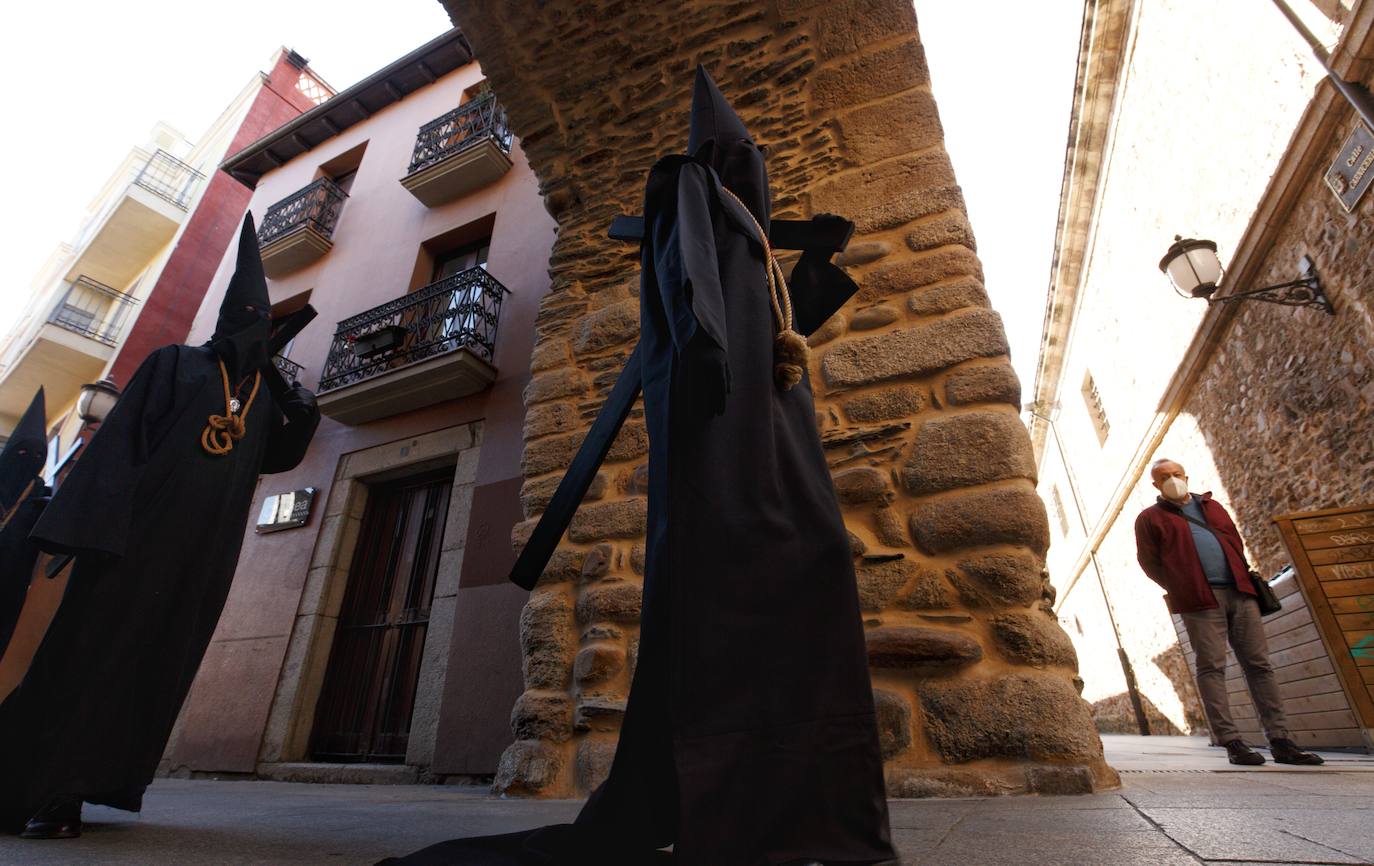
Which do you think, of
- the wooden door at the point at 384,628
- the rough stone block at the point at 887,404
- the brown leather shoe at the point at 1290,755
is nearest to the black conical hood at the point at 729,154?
the rough stone block at the point at 887,404

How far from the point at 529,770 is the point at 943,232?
2.63 metres

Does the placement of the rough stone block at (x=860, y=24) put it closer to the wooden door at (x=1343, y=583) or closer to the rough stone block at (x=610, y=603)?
the rough stone block at (x=610, y=603)

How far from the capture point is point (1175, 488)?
11.8 feet

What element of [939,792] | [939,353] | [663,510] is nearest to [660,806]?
[663,510]

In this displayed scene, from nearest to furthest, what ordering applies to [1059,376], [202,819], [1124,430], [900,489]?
[202,819] < [900,489] < [1124,430] < [1059,376]

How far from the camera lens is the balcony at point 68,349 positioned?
1106cm

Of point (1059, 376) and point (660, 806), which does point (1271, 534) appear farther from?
point (1059, 376)

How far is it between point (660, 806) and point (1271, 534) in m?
6.94

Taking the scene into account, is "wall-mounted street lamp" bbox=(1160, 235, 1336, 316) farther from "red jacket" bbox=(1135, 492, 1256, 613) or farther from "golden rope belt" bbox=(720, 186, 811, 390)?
"golden rope belt" bbox=(720, 186, 811, 390)

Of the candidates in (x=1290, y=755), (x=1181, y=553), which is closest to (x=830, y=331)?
(x=1181, y=553)

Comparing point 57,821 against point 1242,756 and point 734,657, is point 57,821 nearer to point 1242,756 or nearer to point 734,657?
point 734,657

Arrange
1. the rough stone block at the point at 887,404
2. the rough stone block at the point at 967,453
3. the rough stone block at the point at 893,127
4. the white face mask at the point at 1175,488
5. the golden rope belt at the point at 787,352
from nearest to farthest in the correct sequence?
1. the golden rope belt at the point at 787,352
2. the rough stone block at the point at 967,453
3. the rough stone block at the point at 887,404
4. the rough stone block at the point at 893,127
5. the white face mask at the point at 1175,488

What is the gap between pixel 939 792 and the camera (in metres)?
1.81

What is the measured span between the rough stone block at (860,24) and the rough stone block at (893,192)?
27.5 inches
